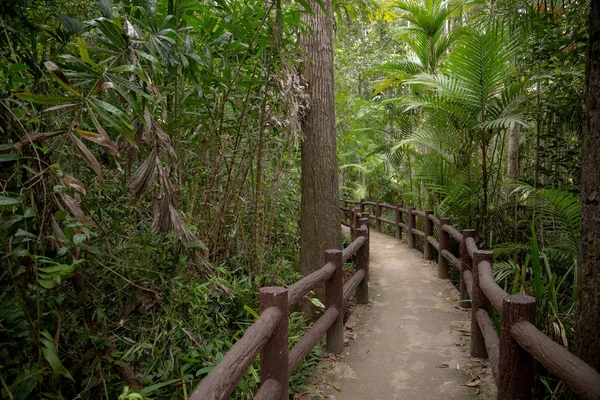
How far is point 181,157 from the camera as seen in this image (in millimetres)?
3549

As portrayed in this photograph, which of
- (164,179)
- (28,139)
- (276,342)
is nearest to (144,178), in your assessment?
(164,179)

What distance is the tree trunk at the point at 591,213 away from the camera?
76.3 inches

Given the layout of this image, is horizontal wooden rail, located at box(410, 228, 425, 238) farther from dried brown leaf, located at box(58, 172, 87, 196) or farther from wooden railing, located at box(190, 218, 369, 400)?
dried brown leaf, located at box(58, 172, 87, 196)

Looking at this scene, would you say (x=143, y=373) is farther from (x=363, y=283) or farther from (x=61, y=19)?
(x=363, y=283)

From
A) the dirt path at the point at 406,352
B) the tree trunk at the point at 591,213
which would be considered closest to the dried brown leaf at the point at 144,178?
the dirt path at the point at 406,352

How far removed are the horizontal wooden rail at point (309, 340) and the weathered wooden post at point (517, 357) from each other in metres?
1.30

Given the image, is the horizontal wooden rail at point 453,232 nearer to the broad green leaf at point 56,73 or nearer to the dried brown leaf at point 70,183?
the dried brown leaf at point 70,183

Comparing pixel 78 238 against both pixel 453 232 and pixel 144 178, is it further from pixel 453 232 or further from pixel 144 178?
pixel 453 232

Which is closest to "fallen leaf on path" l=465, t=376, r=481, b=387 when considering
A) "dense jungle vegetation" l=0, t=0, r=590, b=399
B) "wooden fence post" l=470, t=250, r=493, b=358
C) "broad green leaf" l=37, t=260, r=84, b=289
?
"wooden fence post" l=470, t=250, r=493, b=358

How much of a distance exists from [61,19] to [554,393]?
10.7 ft

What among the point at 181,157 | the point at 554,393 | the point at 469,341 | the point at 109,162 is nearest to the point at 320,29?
the point at 181,157

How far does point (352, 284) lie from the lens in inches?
184

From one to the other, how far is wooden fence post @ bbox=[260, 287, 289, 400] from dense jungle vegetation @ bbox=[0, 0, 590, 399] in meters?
0.46

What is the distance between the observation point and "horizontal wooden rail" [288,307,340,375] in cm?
293
